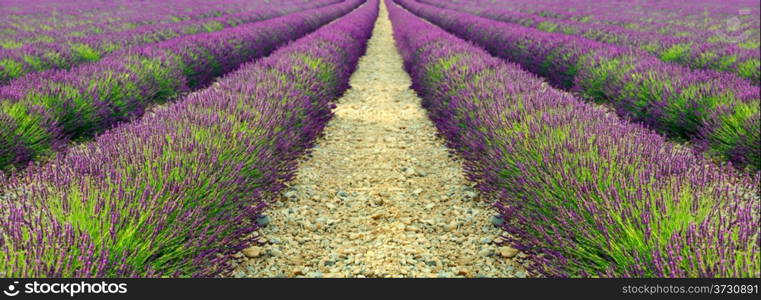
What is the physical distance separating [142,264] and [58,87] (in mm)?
3909

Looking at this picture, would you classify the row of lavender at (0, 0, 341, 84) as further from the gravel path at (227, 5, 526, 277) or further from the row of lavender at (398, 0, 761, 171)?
the row of lavender at (398, 0, 761, 171)

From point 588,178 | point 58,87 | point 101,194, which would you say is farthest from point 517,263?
point 58,87

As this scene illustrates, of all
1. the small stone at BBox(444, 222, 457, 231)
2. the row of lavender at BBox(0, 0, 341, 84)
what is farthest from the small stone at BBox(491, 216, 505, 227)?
the row of lavender at BBox(0, 0, 341, 84)

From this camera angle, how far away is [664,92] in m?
5.01

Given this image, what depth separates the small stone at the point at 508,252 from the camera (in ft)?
8.79

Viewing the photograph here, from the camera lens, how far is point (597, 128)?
3043 mm

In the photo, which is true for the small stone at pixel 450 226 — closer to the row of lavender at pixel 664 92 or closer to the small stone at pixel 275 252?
the small stone at pixel 275 252

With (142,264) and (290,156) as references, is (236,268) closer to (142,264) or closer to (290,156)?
(142,264)

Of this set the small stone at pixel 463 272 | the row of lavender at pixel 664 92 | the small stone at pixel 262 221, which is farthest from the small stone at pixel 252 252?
the row of lavender at pixel 664 92

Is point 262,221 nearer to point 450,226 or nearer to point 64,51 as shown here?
point 450,226

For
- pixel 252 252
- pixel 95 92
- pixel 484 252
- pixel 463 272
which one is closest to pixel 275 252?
pixel 252 252
